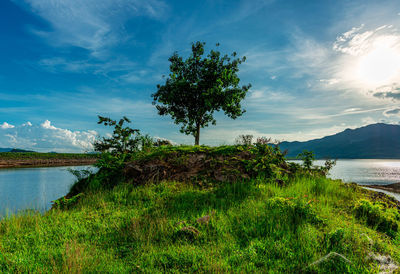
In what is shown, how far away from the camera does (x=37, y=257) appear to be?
12.6ft

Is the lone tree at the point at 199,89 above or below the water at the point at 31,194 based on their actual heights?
above

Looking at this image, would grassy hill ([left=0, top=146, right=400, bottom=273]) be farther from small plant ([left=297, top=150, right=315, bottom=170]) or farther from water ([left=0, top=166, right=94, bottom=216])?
water ([left=0, top=166, right=94, bottom=216])

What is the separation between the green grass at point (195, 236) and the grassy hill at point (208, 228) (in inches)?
0.8

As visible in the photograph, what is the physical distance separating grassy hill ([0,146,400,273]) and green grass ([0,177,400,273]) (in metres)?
0.02

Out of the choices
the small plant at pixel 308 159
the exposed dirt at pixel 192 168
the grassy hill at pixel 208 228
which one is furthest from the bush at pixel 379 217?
the small plant at pixel 308 159

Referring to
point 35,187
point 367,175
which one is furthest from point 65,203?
point 367,175

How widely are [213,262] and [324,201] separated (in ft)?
15.7

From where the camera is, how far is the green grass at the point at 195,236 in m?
3.28

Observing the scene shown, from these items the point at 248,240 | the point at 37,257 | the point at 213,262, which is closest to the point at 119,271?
the point at 213,262

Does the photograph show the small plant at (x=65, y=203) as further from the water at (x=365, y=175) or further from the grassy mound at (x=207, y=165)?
the water at (x=365, y=175)

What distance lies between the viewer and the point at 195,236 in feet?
13.3

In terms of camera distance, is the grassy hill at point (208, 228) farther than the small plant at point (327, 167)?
No

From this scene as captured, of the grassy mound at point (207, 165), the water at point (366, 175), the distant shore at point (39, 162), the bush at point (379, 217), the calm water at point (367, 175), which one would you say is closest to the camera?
the bush at point (379, 217)

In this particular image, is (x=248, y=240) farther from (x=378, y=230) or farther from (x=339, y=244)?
(x=378, y=230)
